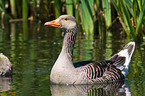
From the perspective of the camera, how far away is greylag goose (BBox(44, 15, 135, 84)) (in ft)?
26.1

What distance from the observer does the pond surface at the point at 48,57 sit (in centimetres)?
754

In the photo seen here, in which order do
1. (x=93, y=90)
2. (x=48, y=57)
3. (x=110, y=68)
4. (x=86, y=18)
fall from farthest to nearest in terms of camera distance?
(x=86, y=18)
(x=48, y=57)
(x=110, y=68)
(x=93, y=90)

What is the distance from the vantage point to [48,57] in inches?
431

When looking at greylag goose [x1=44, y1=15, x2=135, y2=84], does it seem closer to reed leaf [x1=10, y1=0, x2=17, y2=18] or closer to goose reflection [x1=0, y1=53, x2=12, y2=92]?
goose reflection [x1=0, y1=53, x2=12, y2=92]

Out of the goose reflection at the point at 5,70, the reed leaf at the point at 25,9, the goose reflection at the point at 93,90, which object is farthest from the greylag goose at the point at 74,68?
the reed leaf at the point at 25,9

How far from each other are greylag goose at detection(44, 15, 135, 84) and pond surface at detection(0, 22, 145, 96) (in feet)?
0.55

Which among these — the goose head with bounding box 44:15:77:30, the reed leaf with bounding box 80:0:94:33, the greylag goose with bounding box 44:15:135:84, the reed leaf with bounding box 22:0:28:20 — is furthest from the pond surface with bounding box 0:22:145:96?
the goose head with bounding box 44:15:77:30

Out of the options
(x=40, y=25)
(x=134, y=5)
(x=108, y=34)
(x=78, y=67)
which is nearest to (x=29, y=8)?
(x=40, y=25)

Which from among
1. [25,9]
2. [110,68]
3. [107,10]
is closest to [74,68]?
[110,68]

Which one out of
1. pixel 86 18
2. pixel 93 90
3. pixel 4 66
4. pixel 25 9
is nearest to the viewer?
pixel 93 90

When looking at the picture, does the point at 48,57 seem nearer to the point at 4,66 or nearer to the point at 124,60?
the point at 4,66

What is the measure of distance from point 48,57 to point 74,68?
2987 millimetres

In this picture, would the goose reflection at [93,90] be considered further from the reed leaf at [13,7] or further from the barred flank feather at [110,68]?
the reed leaf at [13,7]

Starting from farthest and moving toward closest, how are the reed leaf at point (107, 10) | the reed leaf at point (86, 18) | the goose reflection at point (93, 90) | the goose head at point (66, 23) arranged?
the reed leaf at point (107, 10) → the reed leaf at point (86, 18) → the goose head at point (66, 23) → the goose reflection at point (93, 90)
